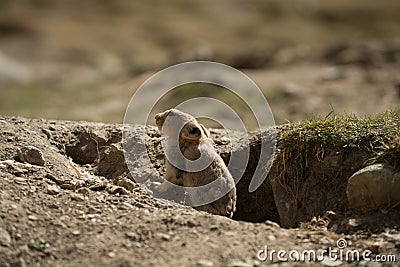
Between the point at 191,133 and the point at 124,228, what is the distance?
1143 millimetres

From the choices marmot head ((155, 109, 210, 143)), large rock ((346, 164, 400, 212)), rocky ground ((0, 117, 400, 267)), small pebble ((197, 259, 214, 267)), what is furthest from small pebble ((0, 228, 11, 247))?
large rock ((346, 164, 400, 212))

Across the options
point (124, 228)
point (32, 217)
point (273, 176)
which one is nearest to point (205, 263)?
point (124, 228)

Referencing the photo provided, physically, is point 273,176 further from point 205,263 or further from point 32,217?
point 32,217

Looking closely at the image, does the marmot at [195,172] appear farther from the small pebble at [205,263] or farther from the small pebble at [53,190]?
the small pebble at [205,263]

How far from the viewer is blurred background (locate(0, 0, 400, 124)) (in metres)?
13.0

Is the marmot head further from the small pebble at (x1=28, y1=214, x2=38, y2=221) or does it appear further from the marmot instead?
the small pebble at (x1=28, y1=214, x2=38, y2=221)

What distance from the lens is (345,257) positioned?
409cm

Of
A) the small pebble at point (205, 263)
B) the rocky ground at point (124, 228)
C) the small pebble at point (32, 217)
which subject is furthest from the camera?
the small pebble at point (32, 217)

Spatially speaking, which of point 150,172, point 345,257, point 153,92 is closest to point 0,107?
point 153,92

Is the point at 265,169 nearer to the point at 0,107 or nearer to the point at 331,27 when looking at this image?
the point at 0,107

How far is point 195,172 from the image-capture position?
5117mm

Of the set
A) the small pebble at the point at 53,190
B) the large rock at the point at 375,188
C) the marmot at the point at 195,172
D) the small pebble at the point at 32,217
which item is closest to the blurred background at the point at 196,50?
the marmot at the point at 195,172

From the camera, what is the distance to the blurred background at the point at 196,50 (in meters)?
13.0

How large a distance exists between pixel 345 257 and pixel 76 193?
1.98 meters
